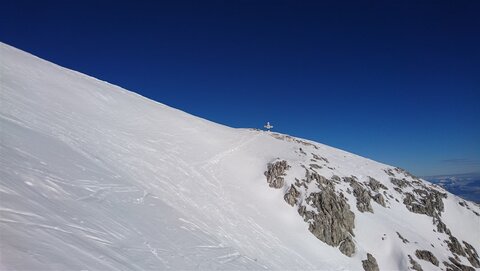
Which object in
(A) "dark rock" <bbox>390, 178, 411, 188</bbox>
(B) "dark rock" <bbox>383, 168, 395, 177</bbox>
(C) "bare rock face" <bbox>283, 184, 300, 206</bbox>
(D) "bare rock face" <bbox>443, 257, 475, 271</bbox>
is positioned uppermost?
(B) "dark rock" <bbox>383, 168, 395, 177</bbox>

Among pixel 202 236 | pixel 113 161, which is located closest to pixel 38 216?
pixel 202 236

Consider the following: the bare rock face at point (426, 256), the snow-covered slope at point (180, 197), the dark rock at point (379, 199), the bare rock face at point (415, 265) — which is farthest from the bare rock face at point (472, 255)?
the dark rock at point (379, 199)

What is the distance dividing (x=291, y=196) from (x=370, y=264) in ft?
33.5

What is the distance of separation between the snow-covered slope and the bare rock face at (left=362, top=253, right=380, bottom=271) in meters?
0.14

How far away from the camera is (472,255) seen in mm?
37938

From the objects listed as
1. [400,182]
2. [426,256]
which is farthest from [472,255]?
[400,182]

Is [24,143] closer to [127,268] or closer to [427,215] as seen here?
[127,268]

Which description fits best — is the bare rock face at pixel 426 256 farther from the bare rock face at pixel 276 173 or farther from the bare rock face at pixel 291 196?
the bare rock face at pixel 276 173

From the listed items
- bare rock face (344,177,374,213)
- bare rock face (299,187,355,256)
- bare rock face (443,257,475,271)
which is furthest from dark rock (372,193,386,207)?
bare rock face (443,257,475,271)

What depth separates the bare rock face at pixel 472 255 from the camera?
3672 centimetres

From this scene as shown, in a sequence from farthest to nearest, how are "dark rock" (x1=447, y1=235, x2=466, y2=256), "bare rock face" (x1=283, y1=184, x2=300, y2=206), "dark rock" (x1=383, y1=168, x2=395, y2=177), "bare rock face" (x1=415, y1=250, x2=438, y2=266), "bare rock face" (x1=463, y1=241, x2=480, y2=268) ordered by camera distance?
"dark rock" (x1=383, y1=168, x2=395, y2=177) < "dark rock" (x1=447, y1=235, x2=466, y2=256) < "bare rock face" (x1=463, y1=241, x2=480, y2=268) < "bare rock face" (x1=283, y1=184, x2=300, y2=206) < "bare rock face" (x1=415, y1=250, x2=438, y2=266)

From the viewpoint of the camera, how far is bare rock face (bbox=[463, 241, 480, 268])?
36719 mm

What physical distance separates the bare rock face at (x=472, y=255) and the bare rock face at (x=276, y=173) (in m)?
25.2

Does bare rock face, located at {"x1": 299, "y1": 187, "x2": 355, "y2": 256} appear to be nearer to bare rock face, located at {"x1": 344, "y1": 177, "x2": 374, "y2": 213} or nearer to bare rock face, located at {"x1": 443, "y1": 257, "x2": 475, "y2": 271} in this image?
bare rock face, located at {"x1": 344, "y1": 177, "x2": 374, "y2": 213}
